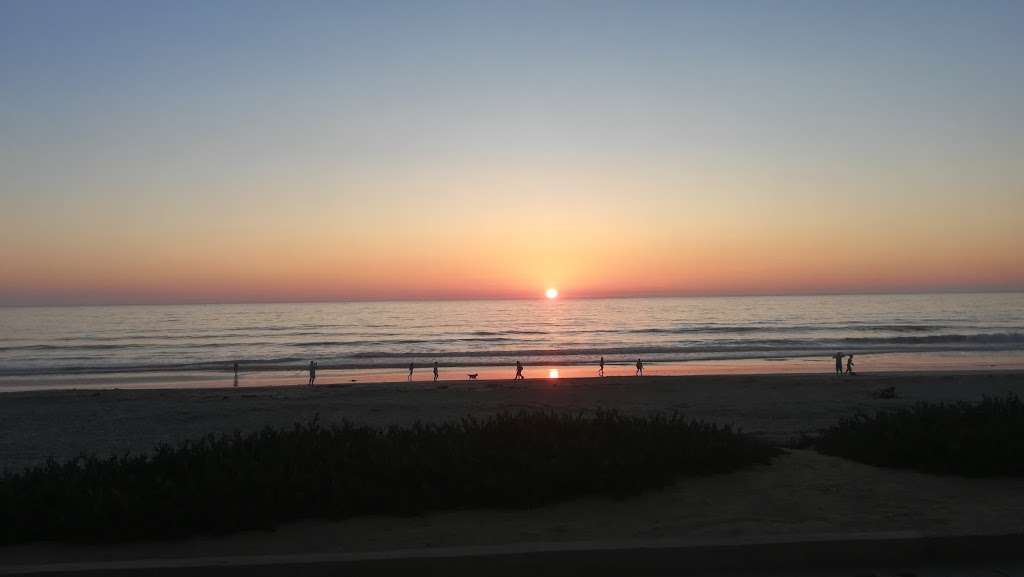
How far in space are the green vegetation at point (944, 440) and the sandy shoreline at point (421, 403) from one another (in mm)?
5019

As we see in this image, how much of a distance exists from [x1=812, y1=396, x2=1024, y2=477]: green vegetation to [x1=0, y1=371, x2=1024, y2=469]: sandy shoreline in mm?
5019

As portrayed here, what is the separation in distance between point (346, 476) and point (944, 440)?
5.72m

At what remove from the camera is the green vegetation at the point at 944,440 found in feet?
23.2

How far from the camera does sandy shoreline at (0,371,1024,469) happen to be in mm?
16328

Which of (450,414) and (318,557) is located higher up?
(318,557)

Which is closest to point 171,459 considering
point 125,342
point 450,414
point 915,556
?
point 915,556

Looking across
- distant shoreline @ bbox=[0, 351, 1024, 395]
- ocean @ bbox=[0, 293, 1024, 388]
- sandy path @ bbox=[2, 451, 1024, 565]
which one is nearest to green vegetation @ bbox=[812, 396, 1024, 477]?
sandy path @ bbox=[2, 451, 1024, 565]

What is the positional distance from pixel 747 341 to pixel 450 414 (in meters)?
40.2

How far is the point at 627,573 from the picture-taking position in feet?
16.3

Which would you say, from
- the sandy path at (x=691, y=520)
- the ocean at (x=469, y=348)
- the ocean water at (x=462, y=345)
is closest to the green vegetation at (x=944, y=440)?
the sandy path at (x=691, y=520)

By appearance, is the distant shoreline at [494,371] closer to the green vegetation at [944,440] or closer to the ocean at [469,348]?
the ocean at [469,348]

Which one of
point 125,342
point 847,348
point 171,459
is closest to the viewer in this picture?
point 171,459

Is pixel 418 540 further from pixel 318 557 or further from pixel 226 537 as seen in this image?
pixel 226 537

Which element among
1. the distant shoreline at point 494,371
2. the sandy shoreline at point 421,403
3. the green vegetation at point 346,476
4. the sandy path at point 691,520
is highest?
the green vegetation at point 346,476
